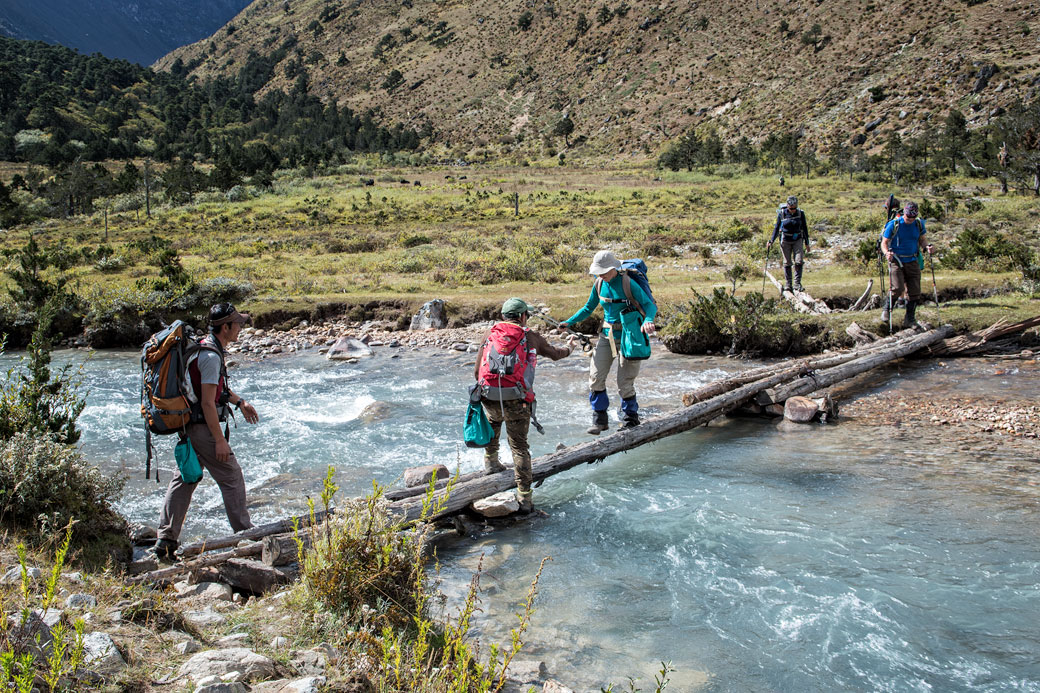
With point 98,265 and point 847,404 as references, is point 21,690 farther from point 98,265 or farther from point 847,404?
point 98,265

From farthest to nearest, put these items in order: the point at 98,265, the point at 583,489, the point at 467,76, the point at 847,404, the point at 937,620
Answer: the point at 467,76 < the point at 98,265 < the point at 847,404 < the point at 583,489 < the point at 937,620

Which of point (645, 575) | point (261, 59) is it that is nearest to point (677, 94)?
point (645, 575)

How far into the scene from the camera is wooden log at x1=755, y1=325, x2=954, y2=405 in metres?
10.4

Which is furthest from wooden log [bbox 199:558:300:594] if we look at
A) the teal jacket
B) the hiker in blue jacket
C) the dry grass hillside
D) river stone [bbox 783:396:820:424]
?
the dry grass hillside

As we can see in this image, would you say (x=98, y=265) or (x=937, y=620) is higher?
(x=98, y=265)

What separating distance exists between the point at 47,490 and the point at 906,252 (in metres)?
12.8

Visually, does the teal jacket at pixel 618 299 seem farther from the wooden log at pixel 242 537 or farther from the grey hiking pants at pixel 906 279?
the grey hiking pants at pixel 906 279

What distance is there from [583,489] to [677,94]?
86.0 meters

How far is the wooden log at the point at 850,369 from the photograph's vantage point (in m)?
10.4

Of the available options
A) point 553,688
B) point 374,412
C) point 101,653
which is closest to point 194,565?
point 101,653

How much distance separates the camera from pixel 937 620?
5.25 meters

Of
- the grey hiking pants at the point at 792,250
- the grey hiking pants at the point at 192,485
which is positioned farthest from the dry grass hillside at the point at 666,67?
the grey hiking pants at the point at 192,485

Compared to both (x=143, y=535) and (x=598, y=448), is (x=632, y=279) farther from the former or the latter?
(x=143, y=535)

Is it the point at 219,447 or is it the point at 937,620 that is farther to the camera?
the point at 219,447
